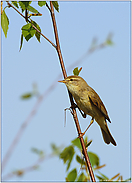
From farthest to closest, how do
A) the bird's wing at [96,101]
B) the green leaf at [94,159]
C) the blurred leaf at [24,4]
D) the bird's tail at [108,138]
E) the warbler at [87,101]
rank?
the bird's tail at [108,138]
the bird's wing at [96,101]
the warbler at [87,101]
the green leaf at [94,159]
the blurred leaf at [24,4]

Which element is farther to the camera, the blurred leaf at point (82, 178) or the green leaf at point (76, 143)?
the green leaf at point (76, 143)

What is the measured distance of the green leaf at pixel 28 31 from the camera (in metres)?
2.48

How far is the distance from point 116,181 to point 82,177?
0.45 meters

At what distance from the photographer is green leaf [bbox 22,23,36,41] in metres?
2.48

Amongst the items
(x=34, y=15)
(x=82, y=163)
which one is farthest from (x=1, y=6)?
(x=82, y=163)

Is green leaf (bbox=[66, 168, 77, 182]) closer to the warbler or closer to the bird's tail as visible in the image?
the warbler

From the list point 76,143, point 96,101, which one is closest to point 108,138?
point 96,101

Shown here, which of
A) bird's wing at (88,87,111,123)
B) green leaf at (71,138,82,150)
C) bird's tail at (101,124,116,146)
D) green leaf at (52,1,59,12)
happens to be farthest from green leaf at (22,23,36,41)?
bird's tail at (101,124,116,146)

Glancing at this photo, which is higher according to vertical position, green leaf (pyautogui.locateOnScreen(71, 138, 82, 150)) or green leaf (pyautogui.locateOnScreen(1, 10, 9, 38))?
green leaf (pyautogui.locateOnScreen(1, 10, 9, 38))

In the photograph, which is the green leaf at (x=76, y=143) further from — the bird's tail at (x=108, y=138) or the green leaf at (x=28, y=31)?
the bird's tail at (x=108, y=138)

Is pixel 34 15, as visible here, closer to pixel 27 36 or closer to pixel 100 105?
pixel 27 36

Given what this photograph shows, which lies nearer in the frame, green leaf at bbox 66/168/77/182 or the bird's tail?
green leaf at bbox 66/168/77/182

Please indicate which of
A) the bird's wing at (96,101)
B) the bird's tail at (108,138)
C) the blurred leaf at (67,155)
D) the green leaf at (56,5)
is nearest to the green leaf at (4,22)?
the green leaf at (56,5)

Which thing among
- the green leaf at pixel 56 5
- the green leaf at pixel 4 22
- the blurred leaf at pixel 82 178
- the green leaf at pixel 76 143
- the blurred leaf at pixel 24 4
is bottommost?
the blurred leaf at pixel 82 178
